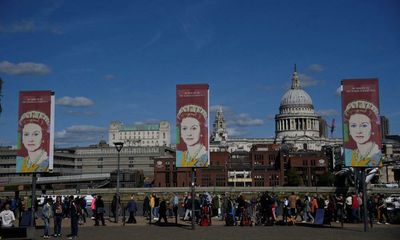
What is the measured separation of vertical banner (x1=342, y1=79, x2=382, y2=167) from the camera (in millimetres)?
29734

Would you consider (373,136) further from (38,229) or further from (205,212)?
(38,229)

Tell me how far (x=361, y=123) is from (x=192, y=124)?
10.1 meters

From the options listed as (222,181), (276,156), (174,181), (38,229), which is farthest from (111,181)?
(38,229)

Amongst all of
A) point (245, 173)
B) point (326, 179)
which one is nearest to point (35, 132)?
point (326, 179)

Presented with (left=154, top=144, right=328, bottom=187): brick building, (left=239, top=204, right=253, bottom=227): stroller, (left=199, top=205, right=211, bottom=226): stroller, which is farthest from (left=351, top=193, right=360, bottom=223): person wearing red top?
(left=154, top=144, right=328, bottom=187): brick building

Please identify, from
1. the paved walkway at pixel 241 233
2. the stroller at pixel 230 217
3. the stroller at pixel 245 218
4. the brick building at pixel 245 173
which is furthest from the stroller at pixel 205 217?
the brick building at pixel 245 173

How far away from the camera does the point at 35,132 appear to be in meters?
29.1

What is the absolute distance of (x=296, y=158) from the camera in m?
158

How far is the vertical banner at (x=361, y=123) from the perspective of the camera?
97.6 feet

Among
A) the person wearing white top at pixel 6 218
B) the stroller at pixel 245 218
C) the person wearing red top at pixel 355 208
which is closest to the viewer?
the person wearing white top at pixel 6 218

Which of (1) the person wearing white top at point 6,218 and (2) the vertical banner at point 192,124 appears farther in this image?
(2) the vertical banner at point 192,124

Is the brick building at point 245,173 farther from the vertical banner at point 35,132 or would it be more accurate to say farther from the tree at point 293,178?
the vertical banner at point 35,132

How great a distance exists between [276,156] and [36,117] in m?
147

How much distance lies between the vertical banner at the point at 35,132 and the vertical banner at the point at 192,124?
24.4ft
